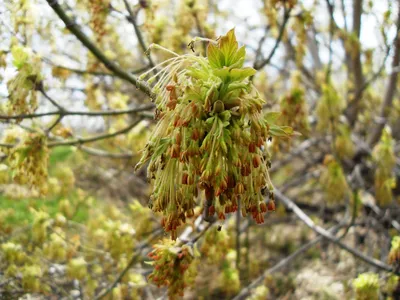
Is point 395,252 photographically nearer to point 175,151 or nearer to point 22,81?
point 175,151

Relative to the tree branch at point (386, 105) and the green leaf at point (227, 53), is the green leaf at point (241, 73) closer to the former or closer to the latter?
the green leaf at point (227, 53)

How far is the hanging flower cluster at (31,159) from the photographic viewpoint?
2158 millimetres

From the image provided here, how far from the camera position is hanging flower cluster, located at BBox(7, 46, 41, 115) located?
7.16ft

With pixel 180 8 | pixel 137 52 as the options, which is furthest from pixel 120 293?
pixel 137 52

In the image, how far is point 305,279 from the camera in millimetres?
3988

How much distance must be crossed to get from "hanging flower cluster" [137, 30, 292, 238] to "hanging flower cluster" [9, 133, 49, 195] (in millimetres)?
1027

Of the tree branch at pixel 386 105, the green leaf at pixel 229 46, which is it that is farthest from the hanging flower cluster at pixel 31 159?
the tree branch at pixel 386 105

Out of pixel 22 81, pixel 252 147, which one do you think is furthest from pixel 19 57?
pixel 252 147

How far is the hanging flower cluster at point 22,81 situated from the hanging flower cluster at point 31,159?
6.9 inches

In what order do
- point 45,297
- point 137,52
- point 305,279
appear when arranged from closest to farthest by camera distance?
point 45,297 → point 305,279 → point 137,52

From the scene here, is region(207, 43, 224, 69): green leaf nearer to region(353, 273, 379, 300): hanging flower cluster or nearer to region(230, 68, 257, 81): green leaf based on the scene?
region(230, 68, 257, 81): green leaf

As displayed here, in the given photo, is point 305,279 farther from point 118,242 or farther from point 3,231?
point 3,231

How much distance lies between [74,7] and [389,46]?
2.47 m

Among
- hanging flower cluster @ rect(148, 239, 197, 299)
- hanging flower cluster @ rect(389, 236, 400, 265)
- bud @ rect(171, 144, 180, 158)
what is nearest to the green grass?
hanging flower cluster @ rect(148, 239, 197, 299)
